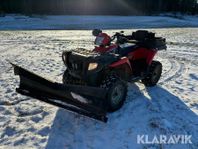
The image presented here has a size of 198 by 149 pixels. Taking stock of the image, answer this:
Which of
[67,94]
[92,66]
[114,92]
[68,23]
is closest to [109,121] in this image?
[114,92]

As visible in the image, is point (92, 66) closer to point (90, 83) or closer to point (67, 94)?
point (90, 83)

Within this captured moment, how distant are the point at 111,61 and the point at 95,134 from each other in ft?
3.97

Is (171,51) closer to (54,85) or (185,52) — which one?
(185,52)

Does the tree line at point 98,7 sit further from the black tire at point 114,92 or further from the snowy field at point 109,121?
the black tire at point 114,92

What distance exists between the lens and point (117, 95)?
16.1ft

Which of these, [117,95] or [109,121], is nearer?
[109,121]

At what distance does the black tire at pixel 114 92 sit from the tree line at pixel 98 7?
102 feet

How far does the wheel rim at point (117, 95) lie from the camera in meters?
4.79

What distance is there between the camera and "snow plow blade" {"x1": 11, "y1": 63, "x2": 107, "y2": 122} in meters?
4.23

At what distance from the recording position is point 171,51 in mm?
11258

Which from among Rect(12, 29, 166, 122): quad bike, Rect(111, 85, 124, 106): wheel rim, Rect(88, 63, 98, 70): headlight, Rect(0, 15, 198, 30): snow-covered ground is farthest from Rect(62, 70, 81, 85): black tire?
Rect(0, 15, 198, 30): snow-covered ground

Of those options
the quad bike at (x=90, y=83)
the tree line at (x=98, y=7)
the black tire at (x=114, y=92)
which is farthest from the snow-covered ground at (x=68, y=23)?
the black tire at (x=114, y=92)

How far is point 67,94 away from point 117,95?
3.07 feet

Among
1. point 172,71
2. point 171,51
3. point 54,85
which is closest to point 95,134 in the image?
point 54,85
